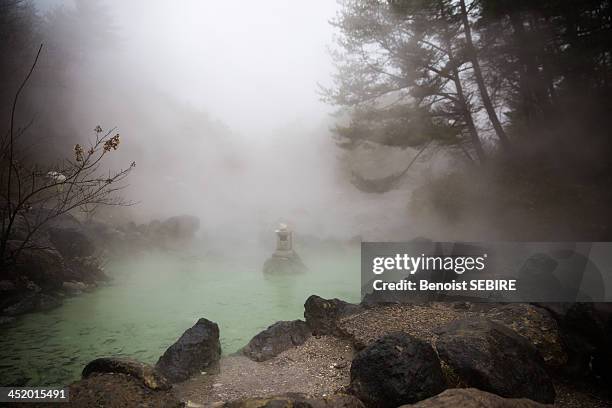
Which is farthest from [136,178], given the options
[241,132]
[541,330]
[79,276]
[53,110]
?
[541,330]

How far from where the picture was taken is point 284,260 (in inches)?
451

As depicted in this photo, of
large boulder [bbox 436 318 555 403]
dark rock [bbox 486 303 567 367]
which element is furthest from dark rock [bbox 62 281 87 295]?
dark rock [bbox 486 303 567 367]

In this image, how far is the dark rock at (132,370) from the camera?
10.9 feet

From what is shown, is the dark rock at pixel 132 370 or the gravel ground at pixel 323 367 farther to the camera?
the gravel ground at pixel 323 367

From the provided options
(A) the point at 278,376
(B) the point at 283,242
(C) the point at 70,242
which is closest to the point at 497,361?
(A) the point at 278,376

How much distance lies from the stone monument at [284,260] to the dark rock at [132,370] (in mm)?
7829

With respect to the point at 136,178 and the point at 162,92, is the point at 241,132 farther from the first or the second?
the point at 136,178

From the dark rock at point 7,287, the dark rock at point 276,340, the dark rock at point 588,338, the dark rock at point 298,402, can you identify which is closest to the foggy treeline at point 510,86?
the dark rock at point 588,338

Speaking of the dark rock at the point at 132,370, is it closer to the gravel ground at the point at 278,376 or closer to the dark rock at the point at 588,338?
the gravel ground at the point at 278,376

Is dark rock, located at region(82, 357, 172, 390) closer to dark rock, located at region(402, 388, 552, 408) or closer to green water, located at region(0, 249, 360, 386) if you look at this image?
green water, located at region(0, 249, 360, 386)

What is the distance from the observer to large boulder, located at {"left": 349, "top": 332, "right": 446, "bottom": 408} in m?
2.93

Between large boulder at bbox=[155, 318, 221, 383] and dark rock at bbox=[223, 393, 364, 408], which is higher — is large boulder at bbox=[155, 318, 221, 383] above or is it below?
below

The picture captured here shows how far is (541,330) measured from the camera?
12.7ft

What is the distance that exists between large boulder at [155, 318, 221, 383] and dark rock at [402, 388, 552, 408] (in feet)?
9.60
